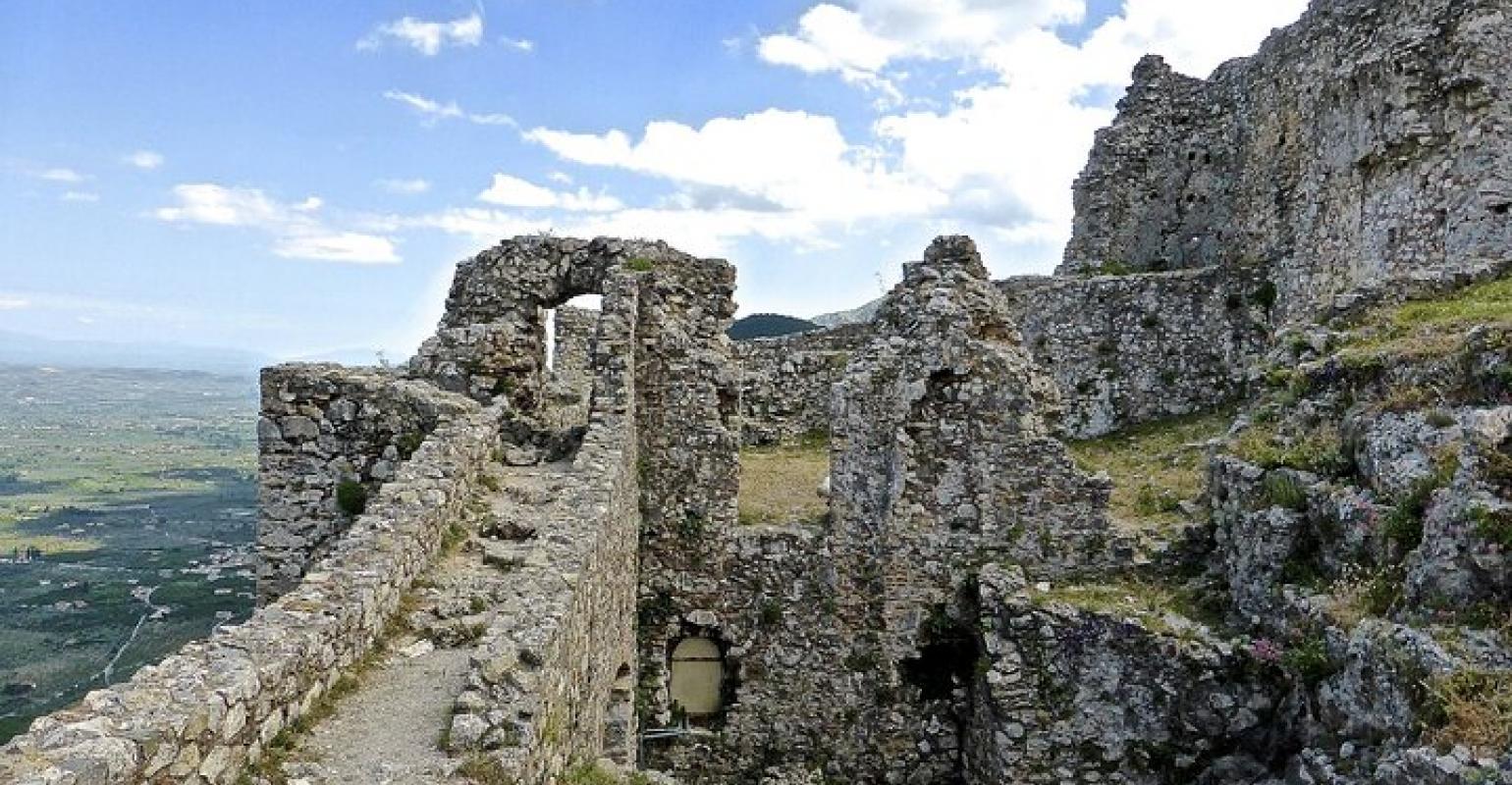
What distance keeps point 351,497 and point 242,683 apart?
5053mm

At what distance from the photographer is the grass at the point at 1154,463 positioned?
12.4 meters

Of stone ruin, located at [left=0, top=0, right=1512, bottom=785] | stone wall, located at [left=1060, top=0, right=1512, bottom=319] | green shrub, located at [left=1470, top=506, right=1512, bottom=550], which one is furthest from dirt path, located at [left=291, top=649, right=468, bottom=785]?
stone wall, located at [left=1060, top=0, right=1512, bottom=319]

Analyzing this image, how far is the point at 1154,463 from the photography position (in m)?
15.2

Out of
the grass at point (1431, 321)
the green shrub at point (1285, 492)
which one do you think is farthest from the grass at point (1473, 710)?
the grass at point (1431, 321)

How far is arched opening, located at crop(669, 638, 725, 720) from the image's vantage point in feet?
40.6

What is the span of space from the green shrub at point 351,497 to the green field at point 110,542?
57.2 inches

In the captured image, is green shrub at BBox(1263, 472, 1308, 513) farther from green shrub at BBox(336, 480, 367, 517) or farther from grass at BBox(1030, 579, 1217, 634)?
green shrub at BBox(336, 480, 367, 517)

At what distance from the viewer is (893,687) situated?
11.8m

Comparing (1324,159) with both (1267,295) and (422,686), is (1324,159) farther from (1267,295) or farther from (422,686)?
(422,686)

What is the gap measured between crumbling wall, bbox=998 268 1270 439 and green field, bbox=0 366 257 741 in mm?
12586

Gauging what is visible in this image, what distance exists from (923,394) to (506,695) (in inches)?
271

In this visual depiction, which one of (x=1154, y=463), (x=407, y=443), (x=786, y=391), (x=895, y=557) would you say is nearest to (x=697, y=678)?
(x=895, y=557)

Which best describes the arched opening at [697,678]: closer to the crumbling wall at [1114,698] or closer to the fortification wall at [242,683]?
the crumbling wall at [1114,698]

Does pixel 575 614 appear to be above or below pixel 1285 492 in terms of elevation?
below
